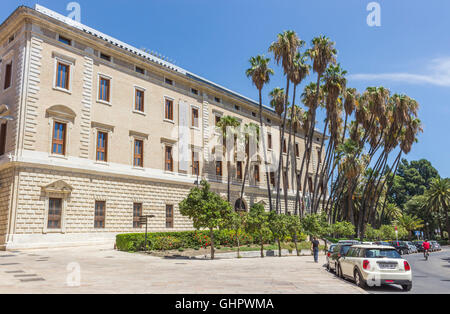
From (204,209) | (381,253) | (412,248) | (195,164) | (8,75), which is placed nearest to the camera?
(381,253)

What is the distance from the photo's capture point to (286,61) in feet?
123

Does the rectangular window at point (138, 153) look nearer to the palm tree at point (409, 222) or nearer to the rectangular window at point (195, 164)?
the rectangular window at point (195, 164)

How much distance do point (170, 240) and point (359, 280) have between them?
1581 centimetres

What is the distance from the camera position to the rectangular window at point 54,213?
967 inches

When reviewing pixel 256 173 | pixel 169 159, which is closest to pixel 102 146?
pixel 169 159

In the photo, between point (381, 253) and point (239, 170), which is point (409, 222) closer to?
point (239, 170)

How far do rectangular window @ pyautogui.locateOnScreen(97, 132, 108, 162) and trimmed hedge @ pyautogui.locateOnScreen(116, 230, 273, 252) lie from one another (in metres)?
6.85

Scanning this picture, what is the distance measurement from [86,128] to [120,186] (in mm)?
5196

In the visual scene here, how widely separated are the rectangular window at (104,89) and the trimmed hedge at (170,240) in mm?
11583

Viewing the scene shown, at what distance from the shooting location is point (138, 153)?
31828 millimetres

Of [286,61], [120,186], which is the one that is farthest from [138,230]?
[286,61]
